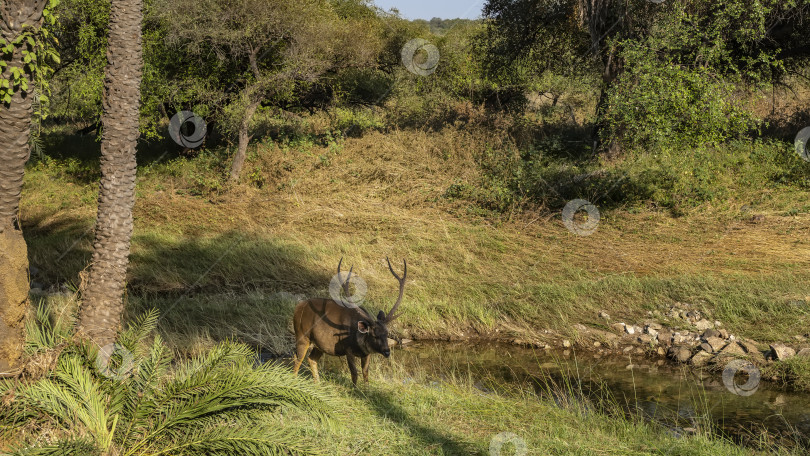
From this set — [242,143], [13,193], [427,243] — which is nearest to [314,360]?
[13,193]

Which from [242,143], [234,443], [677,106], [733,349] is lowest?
[733,349]

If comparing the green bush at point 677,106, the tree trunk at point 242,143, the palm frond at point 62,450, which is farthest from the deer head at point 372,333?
the tree trunk at point 242,143

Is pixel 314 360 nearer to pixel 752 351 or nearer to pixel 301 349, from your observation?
pixel 301 349

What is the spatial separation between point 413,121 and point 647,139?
30.7 feet

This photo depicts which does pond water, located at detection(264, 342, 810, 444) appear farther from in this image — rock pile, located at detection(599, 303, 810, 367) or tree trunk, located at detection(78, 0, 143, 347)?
tree trunk, located at detection(78, 0, 143, 347)

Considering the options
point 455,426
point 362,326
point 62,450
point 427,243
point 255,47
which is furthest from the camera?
point 255,47

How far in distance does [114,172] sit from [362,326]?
3.23 metres

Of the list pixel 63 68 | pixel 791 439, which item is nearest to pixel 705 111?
pixel 791 439

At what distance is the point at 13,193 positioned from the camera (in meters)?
6.03

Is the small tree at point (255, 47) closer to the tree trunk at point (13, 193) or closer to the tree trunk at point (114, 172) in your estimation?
the tree trunk at point (114, 172)

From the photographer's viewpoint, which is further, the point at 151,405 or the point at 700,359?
the point at 700,359

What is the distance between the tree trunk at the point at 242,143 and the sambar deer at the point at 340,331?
13137 millimetres

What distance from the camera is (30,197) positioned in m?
21.7

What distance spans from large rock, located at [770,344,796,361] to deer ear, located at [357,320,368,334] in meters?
6.19
